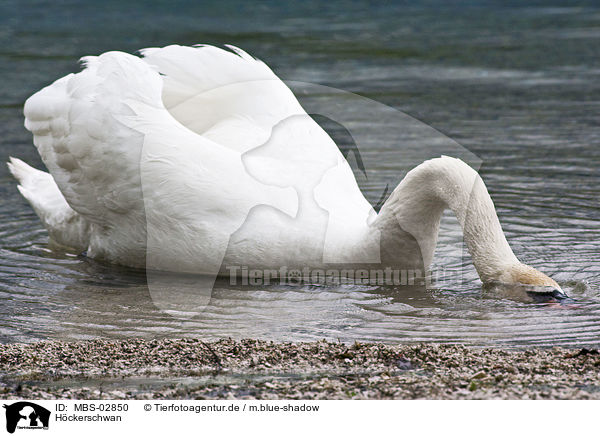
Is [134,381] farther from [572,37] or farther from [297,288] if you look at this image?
[572,37]

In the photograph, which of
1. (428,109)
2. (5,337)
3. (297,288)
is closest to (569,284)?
(297,288)

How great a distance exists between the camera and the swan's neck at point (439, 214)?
21.5 ft

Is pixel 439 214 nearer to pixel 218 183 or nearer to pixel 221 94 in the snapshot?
pixel 218 183

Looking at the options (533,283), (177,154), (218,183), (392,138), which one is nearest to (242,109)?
(177,154)

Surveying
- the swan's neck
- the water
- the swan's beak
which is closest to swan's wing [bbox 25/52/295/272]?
the water

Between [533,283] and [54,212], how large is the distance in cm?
415

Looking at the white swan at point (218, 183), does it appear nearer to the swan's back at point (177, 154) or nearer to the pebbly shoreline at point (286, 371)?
the swan's back at point (177, 154)

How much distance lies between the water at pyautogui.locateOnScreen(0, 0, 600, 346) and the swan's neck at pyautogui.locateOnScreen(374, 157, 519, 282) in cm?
26

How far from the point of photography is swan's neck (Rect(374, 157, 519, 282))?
654cm

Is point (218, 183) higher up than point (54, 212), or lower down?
higher up

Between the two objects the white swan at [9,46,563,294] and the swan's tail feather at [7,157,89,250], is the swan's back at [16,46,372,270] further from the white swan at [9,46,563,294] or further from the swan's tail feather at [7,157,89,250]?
the swan's tail feather at [7,157,89,250]

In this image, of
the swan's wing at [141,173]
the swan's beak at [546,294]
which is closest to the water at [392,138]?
the swan's beak at [546,294]

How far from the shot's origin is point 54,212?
8.61 m

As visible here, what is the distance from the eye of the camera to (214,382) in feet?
16.9
